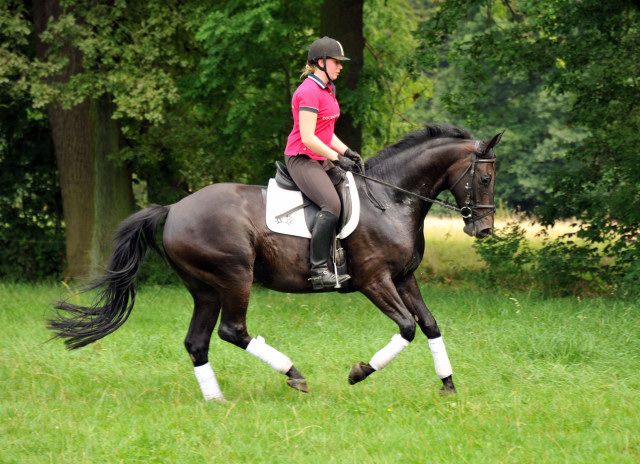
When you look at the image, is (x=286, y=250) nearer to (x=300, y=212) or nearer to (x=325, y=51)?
(x=300, y=212)

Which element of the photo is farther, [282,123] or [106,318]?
→ [282,123]

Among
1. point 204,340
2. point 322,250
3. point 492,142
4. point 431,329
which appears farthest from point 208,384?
point 492,142

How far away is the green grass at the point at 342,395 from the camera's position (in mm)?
5191

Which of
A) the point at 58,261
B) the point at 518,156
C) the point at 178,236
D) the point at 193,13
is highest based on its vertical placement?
the point at 193,13

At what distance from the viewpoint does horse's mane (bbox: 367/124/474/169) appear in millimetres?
6770

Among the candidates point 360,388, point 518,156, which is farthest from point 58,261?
point 518,156

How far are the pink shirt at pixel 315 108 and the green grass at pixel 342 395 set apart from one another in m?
2.16

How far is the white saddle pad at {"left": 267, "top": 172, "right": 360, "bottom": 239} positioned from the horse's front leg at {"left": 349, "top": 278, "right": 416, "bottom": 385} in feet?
1.82

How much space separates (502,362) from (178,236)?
339 centimetres

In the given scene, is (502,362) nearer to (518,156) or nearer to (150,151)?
(150,151)

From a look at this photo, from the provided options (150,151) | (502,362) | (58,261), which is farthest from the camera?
(58,261)

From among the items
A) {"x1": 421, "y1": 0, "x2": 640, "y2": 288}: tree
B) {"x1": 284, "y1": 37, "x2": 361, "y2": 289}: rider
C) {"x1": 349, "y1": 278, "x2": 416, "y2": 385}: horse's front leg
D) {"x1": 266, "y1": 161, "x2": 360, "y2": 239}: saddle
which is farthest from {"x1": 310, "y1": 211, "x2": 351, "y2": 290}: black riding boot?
{"x1": 421, "y1": 0, "x2": 640, "y2": 288}: tree

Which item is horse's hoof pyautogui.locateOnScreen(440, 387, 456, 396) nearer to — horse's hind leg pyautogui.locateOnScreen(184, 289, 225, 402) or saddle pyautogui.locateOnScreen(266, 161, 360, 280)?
saddle pyautogui.locateOnScreen(266, 161, 360, 280)

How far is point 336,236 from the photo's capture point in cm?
642
